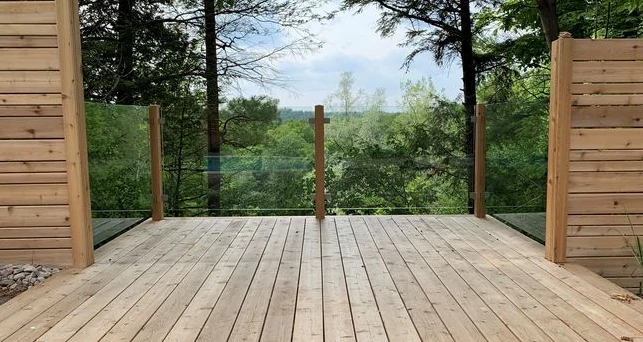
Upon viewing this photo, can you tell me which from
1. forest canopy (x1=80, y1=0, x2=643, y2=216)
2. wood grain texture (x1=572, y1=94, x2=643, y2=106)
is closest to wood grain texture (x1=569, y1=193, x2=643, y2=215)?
forest canopy (x1=80, y1=0, x2=643, y2=216)

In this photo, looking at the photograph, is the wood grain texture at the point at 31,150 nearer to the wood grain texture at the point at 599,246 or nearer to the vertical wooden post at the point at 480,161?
the wood grain texture at the point at 599,246

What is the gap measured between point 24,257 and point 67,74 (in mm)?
1271

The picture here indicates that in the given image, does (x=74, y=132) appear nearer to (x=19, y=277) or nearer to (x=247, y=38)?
(x=19, y=277)

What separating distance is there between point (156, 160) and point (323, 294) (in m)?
3.06

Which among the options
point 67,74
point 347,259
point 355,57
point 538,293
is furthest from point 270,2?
point 538,293

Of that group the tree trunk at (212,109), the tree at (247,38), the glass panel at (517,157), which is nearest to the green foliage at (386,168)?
the glass panel at (517,157)

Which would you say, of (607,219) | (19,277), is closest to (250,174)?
(19,277)

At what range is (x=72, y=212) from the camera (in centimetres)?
316

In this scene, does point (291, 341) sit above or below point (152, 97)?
below

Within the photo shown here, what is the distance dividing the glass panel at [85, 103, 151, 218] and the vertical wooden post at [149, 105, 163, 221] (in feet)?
0.25

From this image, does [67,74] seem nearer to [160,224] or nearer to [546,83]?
[160,224]

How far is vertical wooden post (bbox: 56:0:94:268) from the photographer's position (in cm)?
304

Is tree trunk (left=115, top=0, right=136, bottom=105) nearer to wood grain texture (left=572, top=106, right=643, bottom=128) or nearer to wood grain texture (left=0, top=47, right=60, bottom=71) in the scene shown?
wood grain texture (left=0, top=47, right=60, bottom=71)

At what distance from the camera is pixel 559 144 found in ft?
10.2
